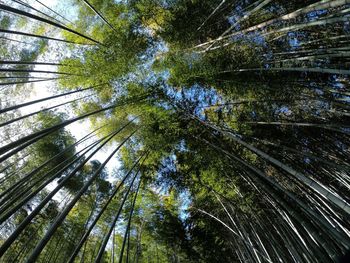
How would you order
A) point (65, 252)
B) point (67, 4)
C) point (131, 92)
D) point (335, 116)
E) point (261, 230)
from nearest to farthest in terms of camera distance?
point (261, 230)
point (335, 116)
point (131, 92)
point (65, 252)
point (67, 4)

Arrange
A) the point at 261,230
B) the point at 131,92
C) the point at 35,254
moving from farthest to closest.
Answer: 1. the point at 131,92
2. the point at 261,230
3. the point at 35,254

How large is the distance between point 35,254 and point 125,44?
428 cm

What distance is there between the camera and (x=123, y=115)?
5992mm

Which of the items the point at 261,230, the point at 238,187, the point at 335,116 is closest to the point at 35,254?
the point at 261,230

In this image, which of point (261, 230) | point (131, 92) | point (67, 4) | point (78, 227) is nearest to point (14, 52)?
point (67, 4)

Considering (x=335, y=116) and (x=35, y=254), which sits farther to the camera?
(x=335, y=116)

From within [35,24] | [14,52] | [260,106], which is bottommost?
[260,106]

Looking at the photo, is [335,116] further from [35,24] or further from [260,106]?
[35,24]

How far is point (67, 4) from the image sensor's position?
6.31 metres

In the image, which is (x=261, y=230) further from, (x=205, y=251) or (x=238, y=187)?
(x=205, y=251)

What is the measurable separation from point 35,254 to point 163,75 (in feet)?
13.3

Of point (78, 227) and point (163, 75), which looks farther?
point (78, 227)

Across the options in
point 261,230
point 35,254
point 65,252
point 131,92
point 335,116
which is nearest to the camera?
point 35,254

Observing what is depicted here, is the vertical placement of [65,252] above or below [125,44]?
below
